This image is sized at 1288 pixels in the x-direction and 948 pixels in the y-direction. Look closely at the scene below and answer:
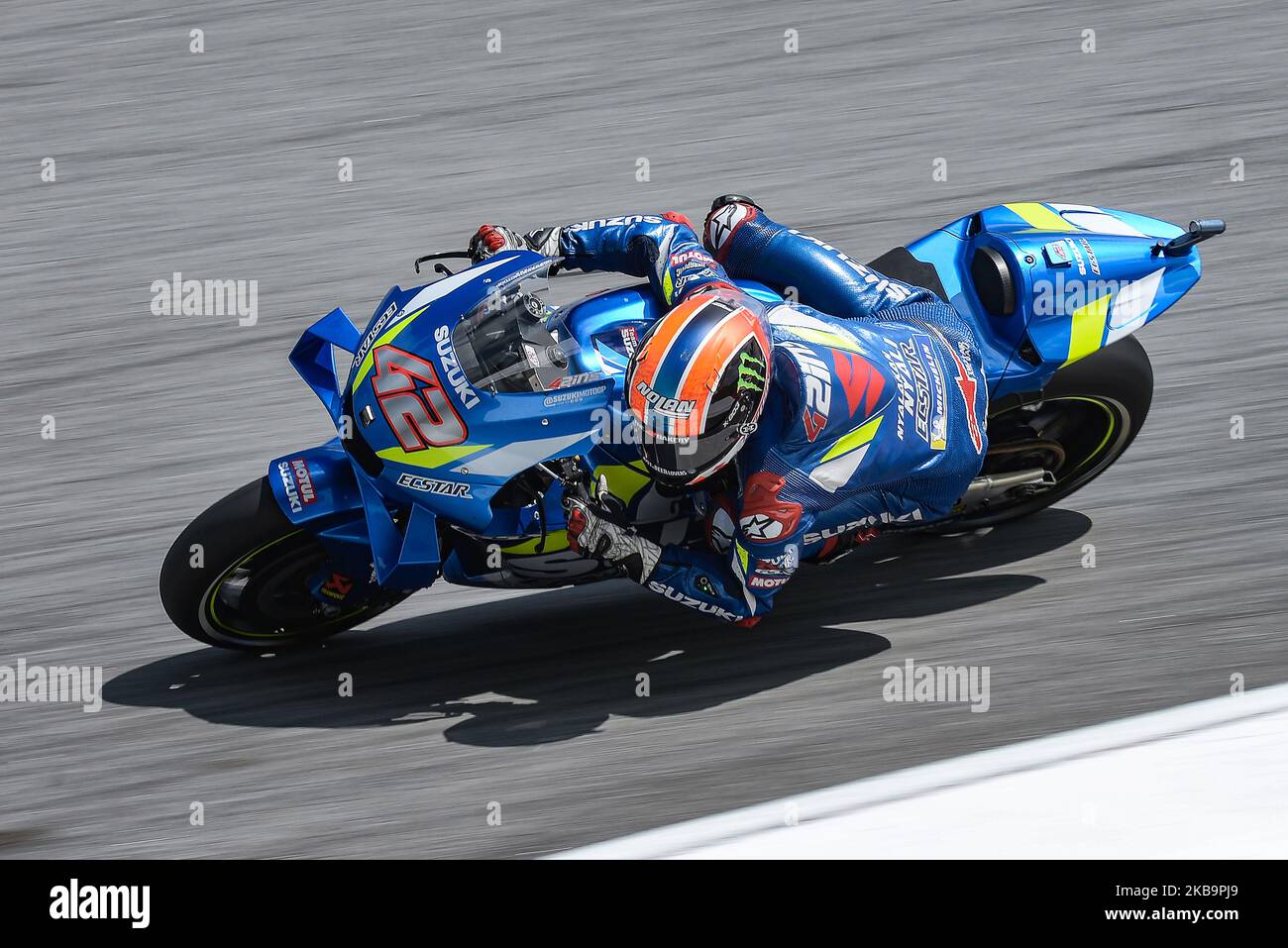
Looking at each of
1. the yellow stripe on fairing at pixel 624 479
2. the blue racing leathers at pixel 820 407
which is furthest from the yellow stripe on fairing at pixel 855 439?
the yellow stripe on fairing at pixel 624 479

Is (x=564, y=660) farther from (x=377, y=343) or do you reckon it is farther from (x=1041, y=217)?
(x=1041, y=217)

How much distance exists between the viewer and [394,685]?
5305 millimetres

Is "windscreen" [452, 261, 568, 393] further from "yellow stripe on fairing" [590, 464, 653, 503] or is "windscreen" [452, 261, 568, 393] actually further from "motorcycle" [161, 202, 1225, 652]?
"yellow stripe on fairing" [590, 464, 653, 503]

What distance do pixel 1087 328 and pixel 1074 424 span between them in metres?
0.53

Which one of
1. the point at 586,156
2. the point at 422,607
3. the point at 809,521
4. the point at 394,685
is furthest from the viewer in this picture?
the point at 586,156

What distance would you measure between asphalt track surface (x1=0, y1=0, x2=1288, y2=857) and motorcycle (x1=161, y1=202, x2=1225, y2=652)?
410 millimetres

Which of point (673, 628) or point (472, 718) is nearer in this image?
point (472, 718)

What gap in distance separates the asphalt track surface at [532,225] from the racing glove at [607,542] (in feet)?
2.08

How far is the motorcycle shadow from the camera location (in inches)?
203

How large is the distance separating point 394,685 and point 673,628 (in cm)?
105

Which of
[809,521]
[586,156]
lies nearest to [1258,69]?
[586,156]

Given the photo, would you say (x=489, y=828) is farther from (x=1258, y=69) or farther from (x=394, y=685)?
(x=1258, y=69)

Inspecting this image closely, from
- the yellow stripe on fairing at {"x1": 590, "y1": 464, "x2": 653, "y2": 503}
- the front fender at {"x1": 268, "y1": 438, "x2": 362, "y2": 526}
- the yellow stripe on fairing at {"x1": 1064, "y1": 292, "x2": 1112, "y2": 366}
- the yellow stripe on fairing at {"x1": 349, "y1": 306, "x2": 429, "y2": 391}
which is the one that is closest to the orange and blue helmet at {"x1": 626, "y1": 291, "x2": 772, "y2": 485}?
the yellow stripe on fairing at {"x1": 590, "y1": 464, "x2": 653, "y2": 503}

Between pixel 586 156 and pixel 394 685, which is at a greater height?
pixel 586 156
